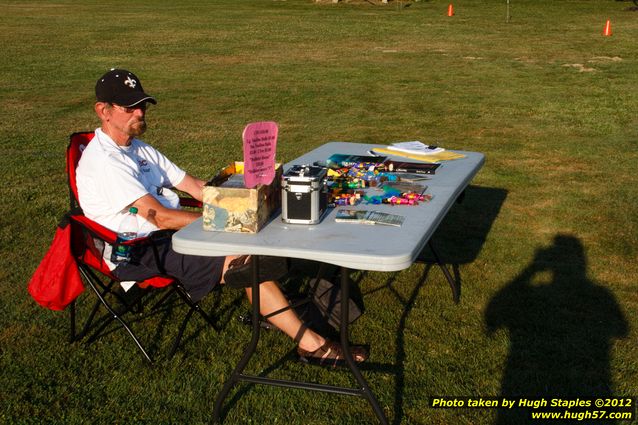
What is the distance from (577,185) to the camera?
310 inches

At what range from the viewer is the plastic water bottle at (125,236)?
4.15 metres

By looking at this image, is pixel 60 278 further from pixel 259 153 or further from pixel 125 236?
pixel 259 153

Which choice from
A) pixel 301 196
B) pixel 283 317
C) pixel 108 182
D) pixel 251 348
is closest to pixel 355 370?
pixel 251 348

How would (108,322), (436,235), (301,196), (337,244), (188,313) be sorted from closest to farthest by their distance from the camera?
(337,244)
(301,196)
(188,313)
(108,322)
(436,235)

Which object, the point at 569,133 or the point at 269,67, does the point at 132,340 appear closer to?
the point at 569,133

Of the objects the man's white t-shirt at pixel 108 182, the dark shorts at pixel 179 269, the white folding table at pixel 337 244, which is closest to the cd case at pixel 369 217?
the white folding table at pixel 337 244

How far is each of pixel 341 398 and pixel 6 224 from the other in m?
3.81

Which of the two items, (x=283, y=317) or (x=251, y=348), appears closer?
(x=251, y=348)

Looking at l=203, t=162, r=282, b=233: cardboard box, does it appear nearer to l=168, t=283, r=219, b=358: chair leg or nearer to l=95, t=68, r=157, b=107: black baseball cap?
l=168, t=283, r=219, b=358: chair leg

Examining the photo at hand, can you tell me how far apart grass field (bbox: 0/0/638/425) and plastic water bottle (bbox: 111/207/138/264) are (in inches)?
23.0

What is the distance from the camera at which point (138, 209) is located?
165 inches

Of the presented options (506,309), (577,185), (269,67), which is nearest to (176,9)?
(269,67)

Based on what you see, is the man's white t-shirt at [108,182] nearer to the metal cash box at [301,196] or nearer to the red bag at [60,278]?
the red bag at [60,278]

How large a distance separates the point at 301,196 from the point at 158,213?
3.21ft
